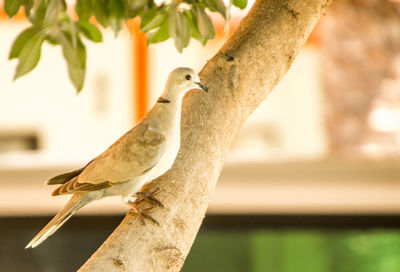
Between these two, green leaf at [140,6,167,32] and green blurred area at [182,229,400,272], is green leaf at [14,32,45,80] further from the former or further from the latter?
green blurred area at [182,229,400,272]

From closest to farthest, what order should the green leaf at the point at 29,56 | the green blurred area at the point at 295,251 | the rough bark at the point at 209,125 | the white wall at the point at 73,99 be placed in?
the rough bark at the point at 209,125
the green leaf at the point at 29,56
the green blurred area at the point at 295,251
the white wall at the point at 73,99

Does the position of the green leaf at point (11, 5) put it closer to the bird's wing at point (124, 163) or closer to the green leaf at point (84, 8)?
the green leaf at point (84, 8)

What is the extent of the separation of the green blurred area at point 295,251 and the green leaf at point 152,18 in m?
2.01

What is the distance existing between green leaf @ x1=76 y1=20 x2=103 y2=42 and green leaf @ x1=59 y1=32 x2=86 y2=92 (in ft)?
0.10

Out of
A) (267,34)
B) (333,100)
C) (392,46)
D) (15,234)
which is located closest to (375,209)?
(333,100)

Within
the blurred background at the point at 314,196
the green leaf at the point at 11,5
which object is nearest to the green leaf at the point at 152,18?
the green leaf at the point at 11,5

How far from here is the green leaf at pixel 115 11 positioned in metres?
0.99

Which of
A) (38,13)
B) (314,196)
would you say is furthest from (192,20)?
(314,196)

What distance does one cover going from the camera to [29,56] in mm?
953

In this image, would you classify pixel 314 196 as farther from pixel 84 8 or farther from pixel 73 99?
pixel 73 99

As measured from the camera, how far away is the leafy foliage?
93 cm

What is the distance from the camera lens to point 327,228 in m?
2.90

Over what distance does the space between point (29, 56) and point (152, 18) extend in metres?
0.22

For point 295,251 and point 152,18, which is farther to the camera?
point 295,251
